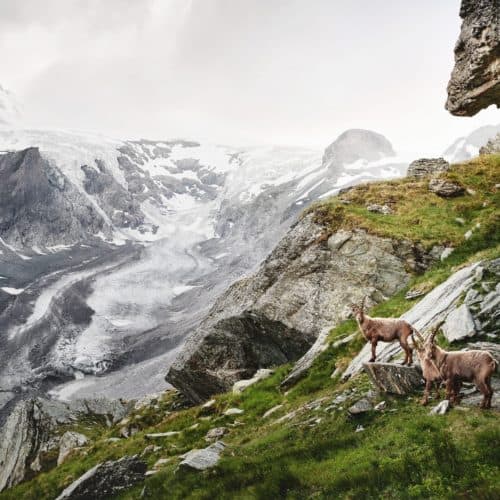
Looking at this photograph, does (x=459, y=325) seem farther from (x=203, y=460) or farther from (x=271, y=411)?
(x=203, y=460)

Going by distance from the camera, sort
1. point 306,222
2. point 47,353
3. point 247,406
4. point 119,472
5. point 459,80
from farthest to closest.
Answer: point 47,353
point 306,222
point 459,80
point 247,406
point 119,472

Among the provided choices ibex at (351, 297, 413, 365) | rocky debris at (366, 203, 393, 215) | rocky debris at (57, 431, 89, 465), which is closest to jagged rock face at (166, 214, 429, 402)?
rocky debris at (366, 203, 393, 215)

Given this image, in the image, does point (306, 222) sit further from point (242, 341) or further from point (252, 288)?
point (242, 341)

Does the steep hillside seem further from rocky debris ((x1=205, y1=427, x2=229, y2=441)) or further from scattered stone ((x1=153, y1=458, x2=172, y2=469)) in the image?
scattered stone ((x1=153, y1=458, x2=172, y2=469))

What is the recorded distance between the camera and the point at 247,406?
760 inches

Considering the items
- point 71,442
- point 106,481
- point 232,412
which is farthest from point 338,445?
point 71,442

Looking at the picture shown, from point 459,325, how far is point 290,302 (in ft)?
45.0

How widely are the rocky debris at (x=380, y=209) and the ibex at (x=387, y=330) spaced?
15.8m

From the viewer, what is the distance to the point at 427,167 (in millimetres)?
34781

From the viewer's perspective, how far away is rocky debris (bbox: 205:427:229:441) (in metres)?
17.5

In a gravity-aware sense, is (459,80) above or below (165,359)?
above

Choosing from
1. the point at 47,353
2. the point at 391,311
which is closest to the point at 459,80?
the point at 391,311

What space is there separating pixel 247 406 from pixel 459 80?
59.3ft

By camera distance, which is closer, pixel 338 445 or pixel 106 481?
pixel 338 445
